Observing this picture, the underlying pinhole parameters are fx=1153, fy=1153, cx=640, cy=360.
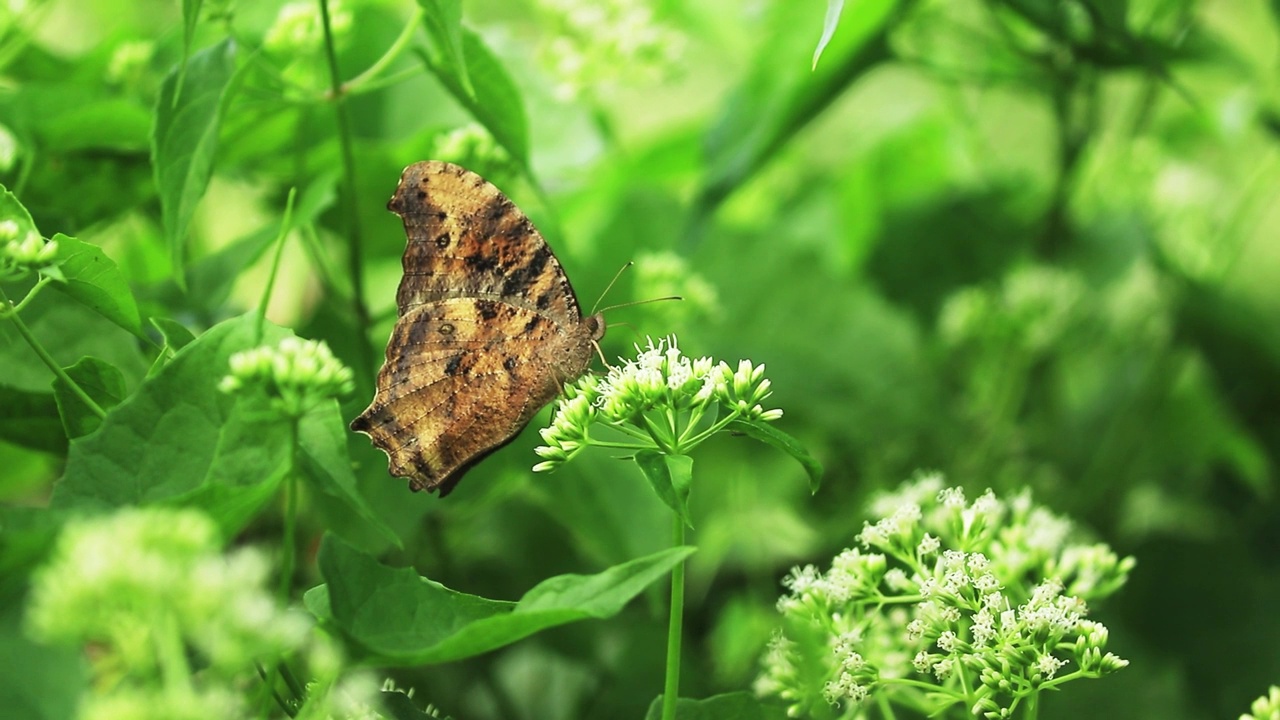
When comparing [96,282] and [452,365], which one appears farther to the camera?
[452,365]

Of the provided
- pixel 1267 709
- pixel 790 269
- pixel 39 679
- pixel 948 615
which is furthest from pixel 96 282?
pixel 790 269

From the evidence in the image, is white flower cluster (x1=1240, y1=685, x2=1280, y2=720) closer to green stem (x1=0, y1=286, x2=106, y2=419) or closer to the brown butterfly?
the brown butterfly

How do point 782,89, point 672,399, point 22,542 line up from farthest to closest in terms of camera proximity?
point 782,89, point 672,399, point 22,542

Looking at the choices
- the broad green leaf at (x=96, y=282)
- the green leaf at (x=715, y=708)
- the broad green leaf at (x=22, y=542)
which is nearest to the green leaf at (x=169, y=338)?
the broad green leaf at (x=96, y=282)

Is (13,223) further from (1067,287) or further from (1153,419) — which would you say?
(1153,419)

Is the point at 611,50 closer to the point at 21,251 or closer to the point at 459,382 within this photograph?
the point at 459,382

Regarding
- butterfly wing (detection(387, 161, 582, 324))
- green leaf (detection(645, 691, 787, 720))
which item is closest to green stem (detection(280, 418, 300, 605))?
green leaf (detection(645, 691, 787, 720))

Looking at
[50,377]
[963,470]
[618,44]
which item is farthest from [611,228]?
[50,377]
